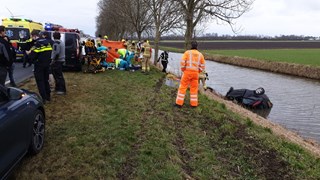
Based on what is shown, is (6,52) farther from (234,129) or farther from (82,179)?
(234,129)

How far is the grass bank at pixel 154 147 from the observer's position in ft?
15.5

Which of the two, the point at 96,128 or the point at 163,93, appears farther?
the point at 163,93

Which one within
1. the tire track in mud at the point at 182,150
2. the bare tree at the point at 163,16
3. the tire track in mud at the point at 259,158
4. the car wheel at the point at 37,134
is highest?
the bare tree at the point at 163,16

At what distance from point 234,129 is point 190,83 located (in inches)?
87.6

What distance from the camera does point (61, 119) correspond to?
706 cm

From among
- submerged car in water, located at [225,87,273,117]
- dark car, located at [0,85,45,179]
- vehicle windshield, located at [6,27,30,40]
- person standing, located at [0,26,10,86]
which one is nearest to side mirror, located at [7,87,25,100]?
dark car, located at [0,85,45,179]

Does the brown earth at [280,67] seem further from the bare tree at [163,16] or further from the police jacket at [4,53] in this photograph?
the police jacket at [4,53]

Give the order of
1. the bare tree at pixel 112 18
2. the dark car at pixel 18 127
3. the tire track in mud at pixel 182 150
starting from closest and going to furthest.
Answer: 1. the dark car at pixel 18 127
2. the tire track in mud at pixel 182 150
3. the bare tree at pixel 112 18

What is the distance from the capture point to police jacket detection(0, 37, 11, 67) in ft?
26.3

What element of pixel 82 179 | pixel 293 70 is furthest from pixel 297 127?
pixel 293 70

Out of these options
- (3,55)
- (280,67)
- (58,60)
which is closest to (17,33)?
(58,60)

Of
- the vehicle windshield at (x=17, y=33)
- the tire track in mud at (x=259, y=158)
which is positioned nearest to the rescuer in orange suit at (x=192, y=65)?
the tire track in mud at (x=259, y=158)

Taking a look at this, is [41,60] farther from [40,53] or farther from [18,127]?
[18,127]

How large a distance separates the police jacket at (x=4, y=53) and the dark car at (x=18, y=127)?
349 centimetres
